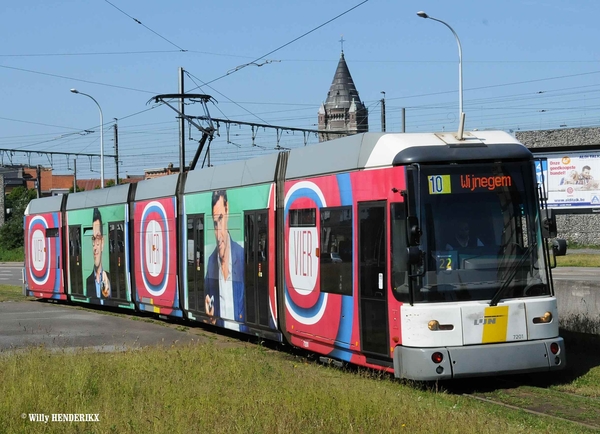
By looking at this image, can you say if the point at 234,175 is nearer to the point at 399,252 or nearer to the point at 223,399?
the point at 399,252

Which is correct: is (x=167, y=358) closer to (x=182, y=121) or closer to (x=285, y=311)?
(x=285, y=311)

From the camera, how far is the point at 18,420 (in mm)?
8281

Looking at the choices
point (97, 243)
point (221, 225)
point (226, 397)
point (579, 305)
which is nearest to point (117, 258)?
point (97, 243)

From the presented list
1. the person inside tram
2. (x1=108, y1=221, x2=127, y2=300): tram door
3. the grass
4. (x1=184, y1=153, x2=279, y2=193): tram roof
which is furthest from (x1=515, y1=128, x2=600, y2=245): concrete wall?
the person inside tram

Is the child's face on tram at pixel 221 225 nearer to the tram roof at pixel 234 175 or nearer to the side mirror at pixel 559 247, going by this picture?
the tram roof at pixel 234 175

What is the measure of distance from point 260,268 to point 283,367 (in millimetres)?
3139

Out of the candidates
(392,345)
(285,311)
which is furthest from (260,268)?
(392,345)

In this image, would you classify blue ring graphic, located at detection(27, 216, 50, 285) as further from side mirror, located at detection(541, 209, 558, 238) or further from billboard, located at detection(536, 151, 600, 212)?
billboard, located at detection(536, 151, 600, 212)

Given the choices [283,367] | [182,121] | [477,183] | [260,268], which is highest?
[182,121]

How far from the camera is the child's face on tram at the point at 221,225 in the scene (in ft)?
53.3

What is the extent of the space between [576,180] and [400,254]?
3812 centimetres

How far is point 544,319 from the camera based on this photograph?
10.6 metres

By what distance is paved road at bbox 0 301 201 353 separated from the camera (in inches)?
606

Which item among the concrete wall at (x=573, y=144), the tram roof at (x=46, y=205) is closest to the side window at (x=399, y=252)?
the tram roof at (x=46, y=205)
